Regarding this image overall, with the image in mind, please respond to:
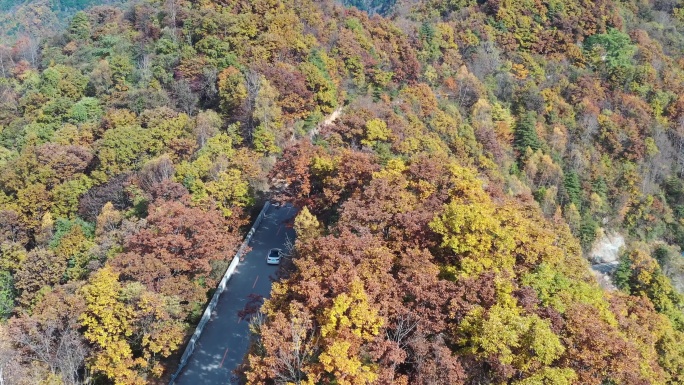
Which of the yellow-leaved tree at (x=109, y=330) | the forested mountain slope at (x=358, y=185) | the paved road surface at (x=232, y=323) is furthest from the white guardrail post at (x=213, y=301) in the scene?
the yellow-leaved tree at (x=109, y=330)

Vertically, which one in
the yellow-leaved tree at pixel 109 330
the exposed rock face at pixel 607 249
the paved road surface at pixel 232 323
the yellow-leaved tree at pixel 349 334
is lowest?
the exposed rock face at pixel 607 249

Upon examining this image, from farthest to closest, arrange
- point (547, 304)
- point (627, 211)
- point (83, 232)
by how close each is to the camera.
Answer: point (627, 211) < point (83, 232) < point (547, 304)

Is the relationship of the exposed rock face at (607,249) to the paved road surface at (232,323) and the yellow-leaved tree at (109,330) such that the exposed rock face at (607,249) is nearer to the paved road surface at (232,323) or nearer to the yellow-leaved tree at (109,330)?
the paved road surface at (232,323)

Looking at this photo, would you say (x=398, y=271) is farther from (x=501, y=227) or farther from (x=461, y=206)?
(x=501, y=227)

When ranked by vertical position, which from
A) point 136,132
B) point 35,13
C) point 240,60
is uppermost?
point 240,60

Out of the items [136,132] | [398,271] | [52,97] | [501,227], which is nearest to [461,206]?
[501,227]

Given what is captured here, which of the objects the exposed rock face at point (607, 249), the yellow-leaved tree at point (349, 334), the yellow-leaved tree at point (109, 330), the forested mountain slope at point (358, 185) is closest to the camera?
the yellow-leaved tree at point (349, 334)

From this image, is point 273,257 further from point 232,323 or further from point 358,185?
point 358,185
